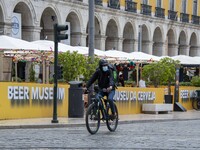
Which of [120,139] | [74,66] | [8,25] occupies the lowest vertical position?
[120,139]

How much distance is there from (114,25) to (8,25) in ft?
46.9

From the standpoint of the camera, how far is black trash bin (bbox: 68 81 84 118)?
806 inches

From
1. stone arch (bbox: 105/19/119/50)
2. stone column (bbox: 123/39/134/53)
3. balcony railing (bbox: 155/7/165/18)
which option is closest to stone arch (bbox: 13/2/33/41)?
stone arch (bbox: 105/19/119/50)

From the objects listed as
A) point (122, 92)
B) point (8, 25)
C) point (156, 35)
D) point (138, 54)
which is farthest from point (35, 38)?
point (156, 35)

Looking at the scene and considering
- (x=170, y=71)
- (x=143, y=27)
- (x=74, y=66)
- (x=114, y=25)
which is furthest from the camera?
(x=143, y=27)

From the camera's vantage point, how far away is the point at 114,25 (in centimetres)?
4609

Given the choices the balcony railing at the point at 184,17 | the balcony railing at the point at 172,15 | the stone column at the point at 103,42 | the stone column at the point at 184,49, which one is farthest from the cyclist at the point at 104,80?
the stone column at the point at 184,49

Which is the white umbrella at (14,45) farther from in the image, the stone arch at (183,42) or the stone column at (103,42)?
the stone arch at (183,42)

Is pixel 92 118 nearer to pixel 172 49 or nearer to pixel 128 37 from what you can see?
pixel 128 37

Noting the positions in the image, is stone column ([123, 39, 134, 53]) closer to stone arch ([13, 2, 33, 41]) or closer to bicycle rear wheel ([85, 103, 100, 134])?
stone arch ([13, 2, 33, 41])

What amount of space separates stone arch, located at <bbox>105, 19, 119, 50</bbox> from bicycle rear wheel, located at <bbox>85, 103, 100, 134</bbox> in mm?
30944

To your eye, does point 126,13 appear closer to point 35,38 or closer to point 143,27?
point 143,27

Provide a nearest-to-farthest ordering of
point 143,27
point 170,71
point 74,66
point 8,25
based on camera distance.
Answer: point 74,66, point 170,71, point 8,25, point 143,27

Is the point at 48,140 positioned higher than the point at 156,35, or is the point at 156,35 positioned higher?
the point at 156,35
